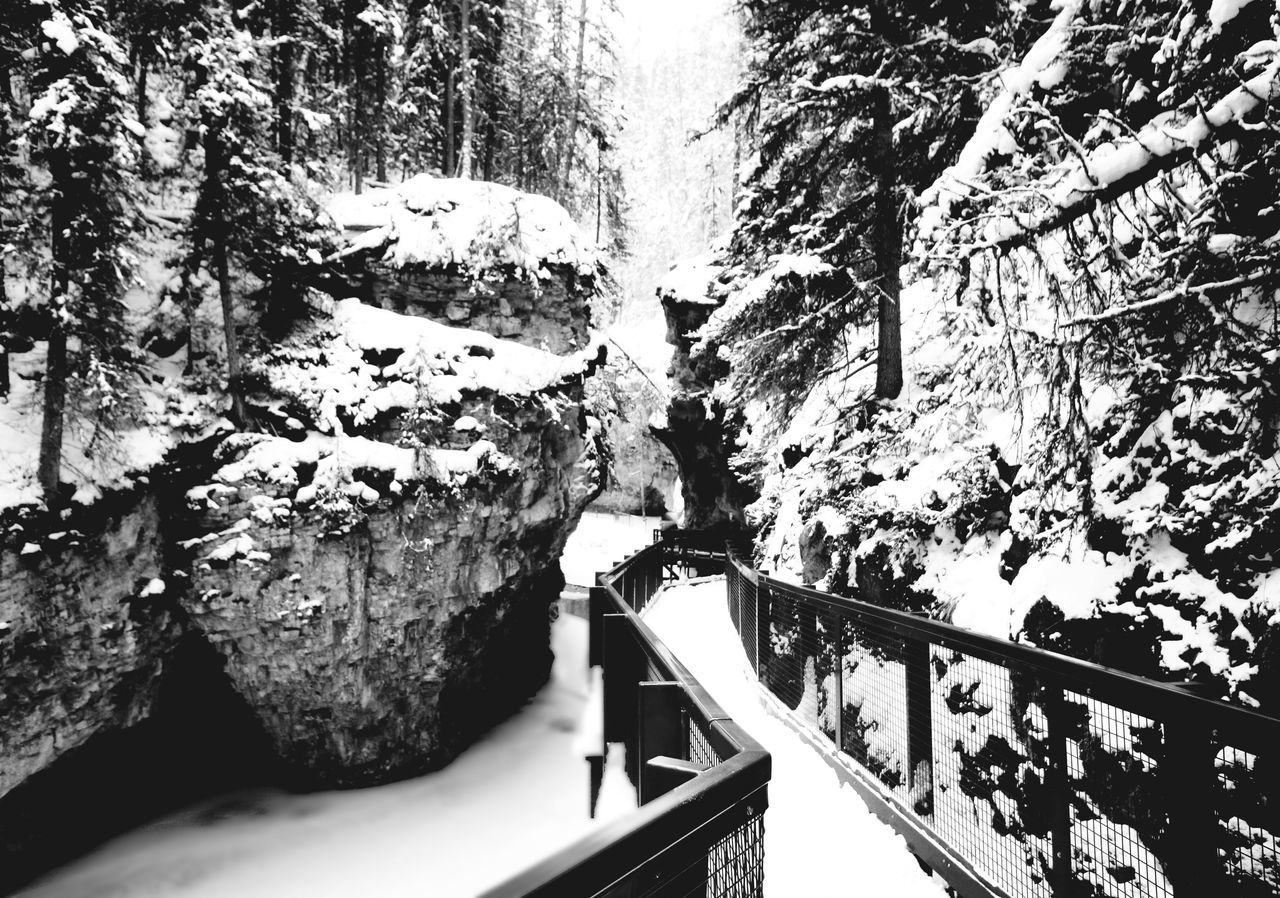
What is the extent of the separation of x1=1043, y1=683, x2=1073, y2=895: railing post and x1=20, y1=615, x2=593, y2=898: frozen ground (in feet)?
27.6

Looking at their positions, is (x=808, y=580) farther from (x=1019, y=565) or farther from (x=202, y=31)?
(x=202, y=31)

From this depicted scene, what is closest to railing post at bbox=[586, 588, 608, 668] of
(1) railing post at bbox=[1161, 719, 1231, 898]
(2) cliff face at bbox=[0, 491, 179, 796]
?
(1) railing post at bbox=[1161, 719, 1231, 898]

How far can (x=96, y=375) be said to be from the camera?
947 centimetres

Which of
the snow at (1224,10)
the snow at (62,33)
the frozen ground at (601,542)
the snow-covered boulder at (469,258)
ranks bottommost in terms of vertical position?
the frozen ground at (601,542)

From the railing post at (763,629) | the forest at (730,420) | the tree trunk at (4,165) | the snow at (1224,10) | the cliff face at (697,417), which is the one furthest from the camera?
the cliff face at (697,417)

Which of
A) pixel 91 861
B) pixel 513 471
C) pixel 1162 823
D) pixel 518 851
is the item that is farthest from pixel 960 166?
pixel 91 861

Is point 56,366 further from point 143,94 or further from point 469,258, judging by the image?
point 469,258

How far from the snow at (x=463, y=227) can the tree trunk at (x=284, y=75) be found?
2.61 metres

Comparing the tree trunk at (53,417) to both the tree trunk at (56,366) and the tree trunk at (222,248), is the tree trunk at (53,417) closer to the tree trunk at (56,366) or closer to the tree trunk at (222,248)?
the tree trunk at (56,366)

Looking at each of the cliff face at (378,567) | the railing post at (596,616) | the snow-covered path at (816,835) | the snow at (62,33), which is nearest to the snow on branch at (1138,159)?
the railing post at (596,616)

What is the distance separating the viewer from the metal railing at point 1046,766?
7.32 ft

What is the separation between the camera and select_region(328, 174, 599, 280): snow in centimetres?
1420

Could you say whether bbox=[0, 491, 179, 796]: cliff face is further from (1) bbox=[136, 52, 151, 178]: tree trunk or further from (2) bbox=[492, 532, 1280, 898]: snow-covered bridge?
(2) bbox=[492, 532, 1280, 898]: snow-covered bridge

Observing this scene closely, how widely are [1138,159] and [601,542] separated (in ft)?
115
